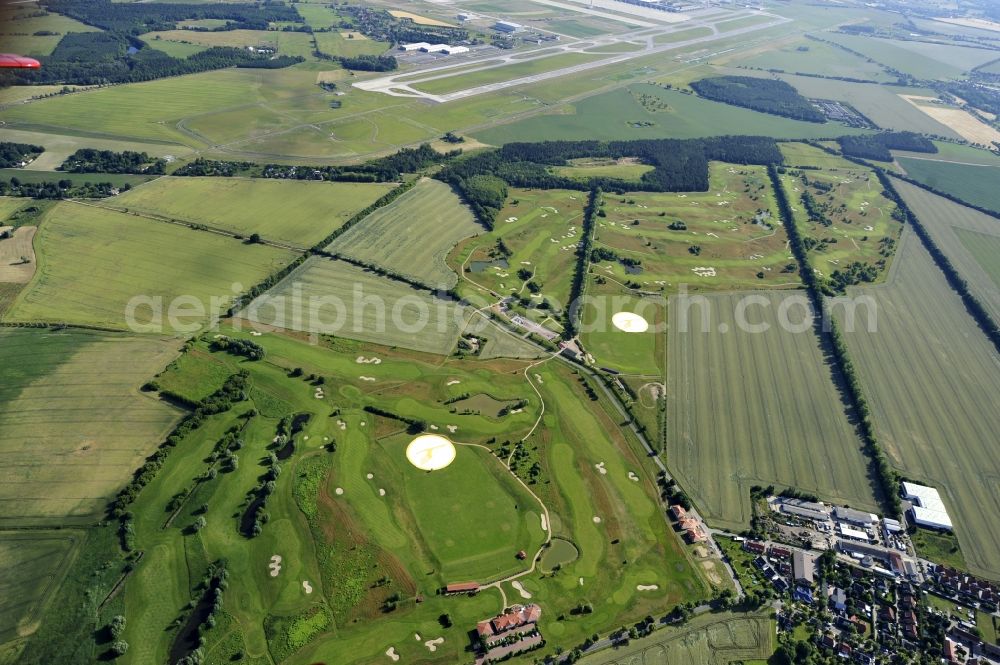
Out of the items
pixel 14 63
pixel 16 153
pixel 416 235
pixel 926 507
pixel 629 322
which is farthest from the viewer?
pixel 16 153

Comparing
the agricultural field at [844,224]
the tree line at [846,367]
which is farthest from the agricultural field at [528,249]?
the agricultural field at [844,224]

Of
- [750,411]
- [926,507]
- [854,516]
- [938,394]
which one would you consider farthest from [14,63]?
[938,394]

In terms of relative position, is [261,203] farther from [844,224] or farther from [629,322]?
[844,224]

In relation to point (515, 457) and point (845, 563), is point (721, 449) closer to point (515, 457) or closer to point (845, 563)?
point (845, 563)

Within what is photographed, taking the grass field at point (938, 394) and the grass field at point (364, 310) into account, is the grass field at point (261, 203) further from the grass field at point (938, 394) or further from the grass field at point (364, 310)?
the grass field at point (938, 394)

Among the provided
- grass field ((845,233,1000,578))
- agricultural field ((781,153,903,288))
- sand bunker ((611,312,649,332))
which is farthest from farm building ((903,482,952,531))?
agricultural field ((781,153,903,288))

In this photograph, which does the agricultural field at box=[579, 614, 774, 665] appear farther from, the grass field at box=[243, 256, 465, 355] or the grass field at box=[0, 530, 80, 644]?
the grass field at box=[0, 530, 80, 644]

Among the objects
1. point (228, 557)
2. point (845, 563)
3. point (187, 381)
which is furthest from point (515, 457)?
point (187, 381)
